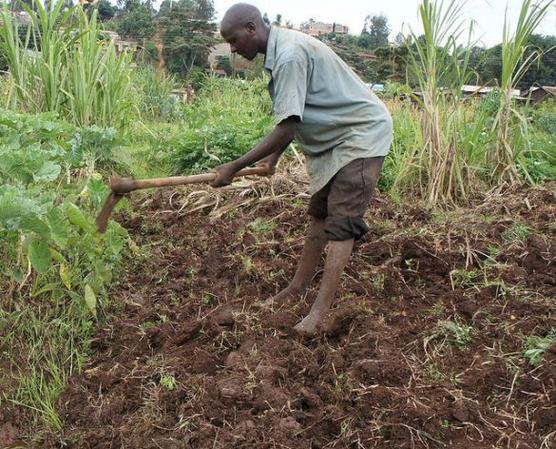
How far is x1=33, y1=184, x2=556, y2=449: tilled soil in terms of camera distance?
2.12 metres

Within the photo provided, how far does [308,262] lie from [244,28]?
1098 mm

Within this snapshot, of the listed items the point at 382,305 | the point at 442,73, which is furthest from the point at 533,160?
the point at 382,305

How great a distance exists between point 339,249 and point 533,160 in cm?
280

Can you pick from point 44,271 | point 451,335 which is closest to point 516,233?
point 451,335

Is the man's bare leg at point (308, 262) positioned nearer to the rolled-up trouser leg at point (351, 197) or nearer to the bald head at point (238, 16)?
the rolled-up trouser leg at point (351, 197)

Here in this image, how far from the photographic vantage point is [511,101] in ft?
14.5

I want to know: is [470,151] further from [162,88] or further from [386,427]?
[162,88]

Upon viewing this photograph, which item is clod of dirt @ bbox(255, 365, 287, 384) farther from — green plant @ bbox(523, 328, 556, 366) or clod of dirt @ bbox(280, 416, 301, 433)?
green plant @ bbox(523, 328, 556, 366)

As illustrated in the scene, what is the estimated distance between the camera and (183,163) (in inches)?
195

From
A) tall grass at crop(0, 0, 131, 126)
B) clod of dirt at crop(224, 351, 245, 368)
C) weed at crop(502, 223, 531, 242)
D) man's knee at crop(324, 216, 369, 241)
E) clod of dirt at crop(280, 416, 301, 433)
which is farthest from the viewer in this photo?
tall grass at crop(0, 0, 131, 126)

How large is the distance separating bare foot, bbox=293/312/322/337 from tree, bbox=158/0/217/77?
40.8 ft

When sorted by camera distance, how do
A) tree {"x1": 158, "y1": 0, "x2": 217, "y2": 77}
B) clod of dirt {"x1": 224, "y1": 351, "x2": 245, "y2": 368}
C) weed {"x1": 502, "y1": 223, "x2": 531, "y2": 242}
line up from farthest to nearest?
1. tree {"x1": 158, "y1": 0, "x2": 217, "y2": 77}
2. weed {"x1": 502, "y1": 223, "x2": 531, "y2": 242}
3. clod of dirt {"x1": 224, "y1": 351, "x2": 245, "y2": 368}

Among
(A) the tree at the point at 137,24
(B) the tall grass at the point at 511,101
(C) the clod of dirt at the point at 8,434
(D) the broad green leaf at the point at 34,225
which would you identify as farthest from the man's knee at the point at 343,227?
(A) the tree at the point at 137,24

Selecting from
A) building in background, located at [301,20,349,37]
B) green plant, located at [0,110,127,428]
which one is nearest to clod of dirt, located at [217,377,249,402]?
green plant, located at [0,110,127,428]
